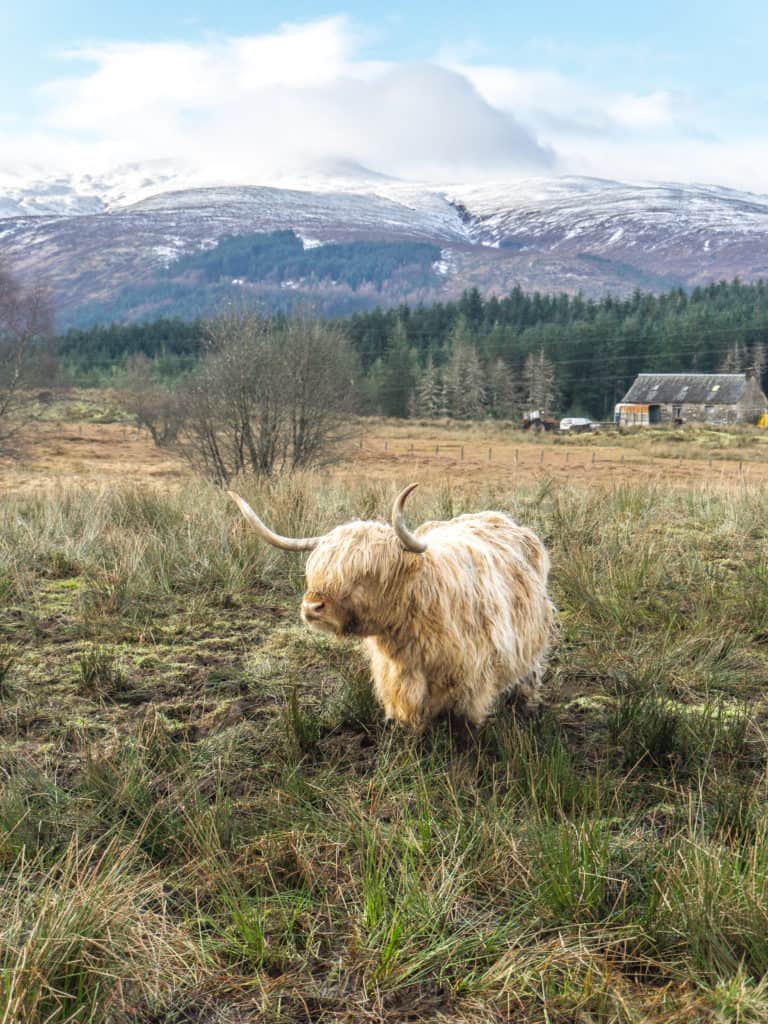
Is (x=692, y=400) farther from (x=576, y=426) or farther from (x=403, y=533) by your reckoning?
(x=403, y=533)

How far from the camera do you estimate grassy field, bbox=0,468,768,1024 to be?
1.97 m

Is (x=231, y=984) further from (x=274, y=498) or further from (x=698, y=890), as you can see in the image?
(x=274, y=498)

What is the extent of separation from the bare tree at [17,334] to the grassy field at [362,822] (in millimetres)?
15083

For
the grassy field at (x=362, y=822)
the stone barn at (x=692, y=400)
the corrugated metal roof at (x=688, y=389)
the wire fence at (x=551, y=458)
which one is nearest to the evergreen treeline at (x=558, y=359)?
the stone barn at (x=692, y=400)

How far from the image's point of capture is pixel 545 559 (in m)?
4.24

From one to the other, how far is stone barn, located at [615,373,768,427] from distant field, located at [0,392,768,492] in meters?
7.60

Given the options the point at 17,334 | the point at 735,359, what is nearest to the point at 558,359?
the point at 735,359

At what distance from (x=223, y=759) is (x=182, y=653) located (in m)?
1.55

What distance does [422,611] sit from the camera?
3352mm

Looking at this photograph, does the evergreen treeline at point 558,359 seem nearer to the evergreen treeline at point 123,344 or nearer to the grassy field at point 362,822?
the evergreen treeline at point 123,344

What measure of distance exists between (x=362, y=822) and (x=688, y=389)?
64207mm

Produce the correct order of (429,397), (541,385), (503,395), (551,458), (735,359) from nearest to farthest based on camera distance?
(551,458)
(541,385)
(429,397)
(503,395)
(735,359)

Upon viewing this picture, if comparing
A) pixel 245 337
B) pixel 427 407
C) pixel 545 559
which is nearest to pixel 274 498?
pixel 545 559

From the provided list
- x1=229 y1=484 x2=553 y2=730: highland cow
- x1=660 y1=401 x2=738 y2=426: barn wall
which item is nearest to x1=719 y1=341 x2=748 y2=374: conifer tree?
x1=660 y1=401 x2=738 y2=426: barn wall
